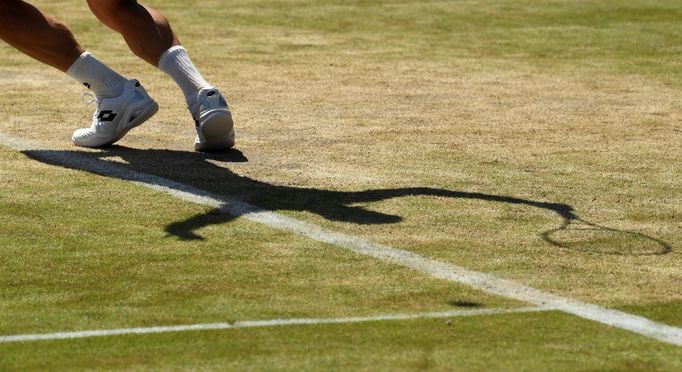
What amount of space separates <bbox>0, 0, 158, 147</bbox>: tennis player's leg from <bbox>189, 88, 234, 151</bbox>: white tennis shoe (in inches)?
12.2

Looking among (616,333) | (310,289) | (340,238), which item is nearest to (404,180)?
(340,238)

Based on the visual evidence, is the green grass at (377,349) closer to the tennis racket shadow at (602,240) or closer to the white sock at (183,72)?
the tennis racket shadow at (602,240)

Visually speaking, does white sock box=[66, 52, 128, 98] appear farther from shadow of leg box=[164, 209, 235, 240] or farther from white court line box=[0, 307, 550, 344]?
white court line box=[0, 307, 550, 344]

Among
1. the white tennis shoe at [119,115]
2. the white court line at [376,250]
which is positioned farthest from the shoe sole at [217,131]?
the white court line at [376,250]

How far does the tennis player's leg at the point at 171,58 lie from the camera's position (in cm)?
880

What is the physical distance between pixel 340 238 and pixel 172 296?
46.4 inches

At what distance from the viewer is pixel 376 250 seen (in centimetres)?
665

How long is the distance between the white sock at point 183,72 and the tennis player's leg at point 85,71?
0.19 meters

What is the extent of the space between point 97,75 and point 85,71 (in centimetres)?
7

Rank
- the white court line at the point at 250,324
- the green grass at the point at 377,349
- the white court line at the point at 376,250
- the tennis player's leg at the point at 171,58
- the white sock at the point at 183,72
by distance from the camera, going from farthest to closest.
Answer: the white sock at the point at 183,72
the tennis player's leg at the point at 171,58
the white court line at the point at 376,250
the white court line at the point at 250,324
the green grass at the point at 377,349

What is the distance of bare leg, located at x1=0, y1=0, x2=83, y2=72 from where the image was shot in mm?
8938

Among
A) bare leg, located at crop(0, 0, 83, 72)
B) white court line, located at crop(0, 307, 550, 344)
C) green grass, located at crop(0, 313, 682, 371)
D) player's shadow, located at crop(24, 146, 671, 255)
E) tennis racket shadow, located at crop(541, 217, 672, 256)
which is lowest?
player's shadow, located at crop(24, 146, 671, 255)

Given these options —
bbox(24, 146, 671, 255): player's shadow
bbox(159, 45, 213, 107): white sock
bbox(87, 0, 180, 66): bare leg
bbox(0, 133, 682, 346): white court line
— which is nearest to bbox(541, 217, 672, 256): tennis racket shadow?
bbox(24, 146, 671, 255): player's shadow

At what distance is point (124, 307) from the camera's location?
18.8ft
